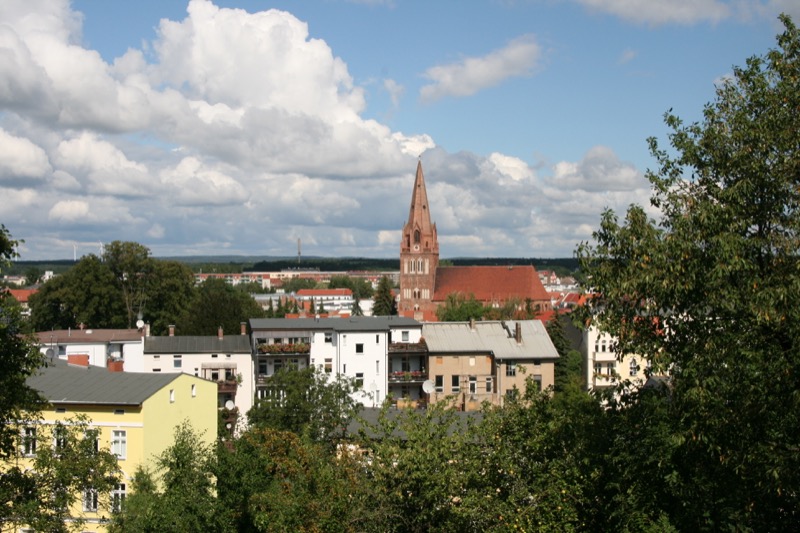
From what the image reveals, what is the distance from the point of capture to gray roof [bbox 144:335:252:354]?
165 ft

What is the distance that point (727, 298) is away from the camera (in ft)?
44.5

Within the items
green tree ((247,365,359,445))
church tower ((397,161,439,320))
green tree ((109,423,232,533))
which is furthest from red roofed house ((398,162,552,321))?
green tree ((109,423,232,533))

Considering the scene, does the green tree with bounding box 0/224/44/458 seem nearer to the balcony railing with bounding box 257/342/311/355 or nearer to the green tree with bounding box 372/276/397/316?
the balcony railing with bounding box 257/342/311/355

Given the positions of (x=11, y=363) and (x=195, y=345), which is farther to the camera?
(x=195, y=345)

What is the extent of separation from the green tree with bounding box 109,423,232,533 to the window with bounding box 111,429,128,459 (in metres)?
3.86

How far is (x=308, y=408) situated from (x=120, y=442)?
9279 millimetres

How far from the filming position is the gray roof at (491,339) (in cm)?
5144

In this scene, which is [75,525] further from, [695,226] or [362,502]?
[695,226]

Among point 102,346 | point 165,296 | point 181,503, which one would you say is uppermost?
point 165,296

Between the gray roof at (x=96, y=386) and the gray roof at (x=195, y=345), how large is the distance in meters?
17.3

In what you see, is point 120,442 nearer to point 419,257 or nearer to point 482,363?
point 482,363

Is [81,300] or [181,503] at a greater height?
[81,300]

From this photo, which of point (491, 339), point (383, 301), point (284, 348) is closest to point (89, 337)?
point (284, 348)

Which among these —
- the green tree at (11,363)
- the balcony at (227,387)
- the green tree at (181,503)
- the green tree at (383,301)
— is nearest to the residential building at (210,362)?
the balcony at (227,387)
